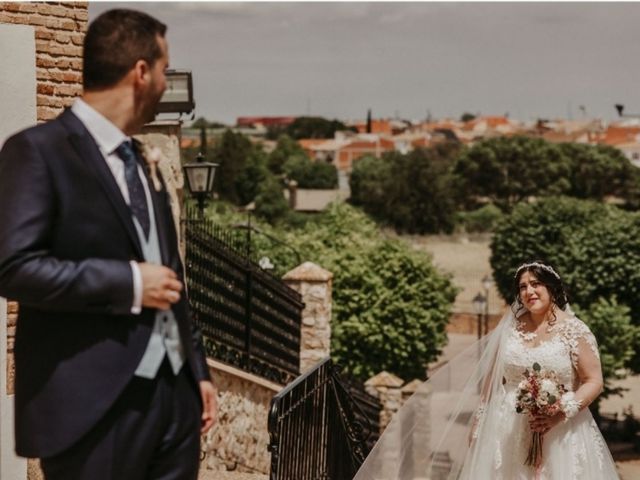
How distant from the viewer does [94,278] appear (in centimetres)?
252

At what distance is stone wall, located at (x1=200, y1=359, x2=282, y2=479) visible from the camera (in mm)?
9609

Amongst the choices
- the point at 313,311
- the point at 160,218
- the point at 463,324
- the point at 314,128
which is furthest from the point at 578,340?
the point at 314,128

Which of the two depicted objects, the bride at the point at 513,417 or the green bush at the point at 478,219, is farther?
the green bush at the point at 478,219

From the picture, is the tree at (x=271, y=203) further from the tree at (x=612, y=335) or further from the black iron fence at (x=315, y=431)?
the black iron fence at (x=315, y=431)

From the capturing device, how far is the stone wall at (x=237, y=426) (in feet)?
31.5

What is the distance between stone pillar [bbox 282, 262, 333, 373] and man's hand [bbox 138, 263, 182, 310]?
11510 mm

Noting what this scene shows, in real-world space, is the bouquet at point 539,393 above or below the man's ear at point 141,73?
below

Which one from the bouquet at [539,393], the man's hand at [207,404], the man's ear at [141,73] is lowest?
the bouquet at [539,393]

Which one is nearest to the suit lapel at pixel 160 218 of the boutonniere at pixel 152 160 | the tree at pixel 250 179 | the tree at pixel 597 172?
the boutonniere at pixel 152 160

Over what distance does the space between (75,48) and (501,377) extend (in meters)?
3.37

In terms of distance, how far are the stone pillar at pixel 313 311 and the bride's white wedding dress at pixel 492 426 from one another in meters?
6.69

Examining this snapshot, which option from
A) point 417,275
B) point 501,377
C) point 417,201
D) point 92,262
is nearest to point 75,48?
point 501,377

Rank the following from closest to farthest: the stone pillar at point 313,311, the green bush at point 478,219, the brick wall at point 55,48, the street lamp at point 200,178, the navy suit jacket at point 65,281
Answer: the navy suit jacket at point 65,281 < the brick wall at point 55,48 < the street lamp at point 200,178 < the stone pillar at point 313,311 < the green bush at point 478,219

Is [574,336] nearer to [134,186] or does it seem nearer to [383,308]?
[134,186]
